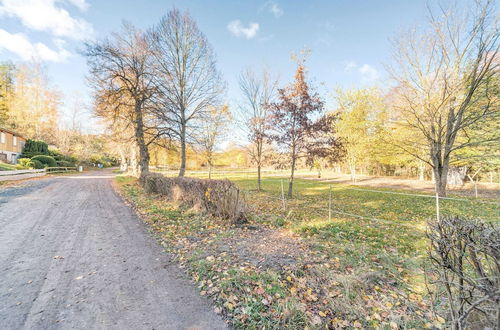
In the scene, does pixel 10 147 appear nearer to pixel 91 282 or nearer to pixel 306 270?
pixel 91 282

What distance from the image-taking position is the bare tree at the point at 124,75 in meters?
13.4

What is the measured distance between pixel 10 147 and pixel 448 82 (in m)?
46.0

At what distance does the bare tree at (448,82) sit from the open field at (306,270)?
7773 mm

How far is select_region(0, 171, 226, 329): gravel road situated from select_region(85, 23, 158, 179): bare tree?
355 inches

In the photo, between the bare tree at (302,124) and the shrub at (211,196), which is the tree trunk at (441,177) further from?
the shrub at (211,196)

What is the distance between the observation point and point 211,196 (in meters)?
7.08

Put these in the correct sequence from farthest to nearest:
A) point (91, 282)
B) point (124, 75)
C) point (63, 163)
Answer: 1. point (63, 163)
2. point (124, 75)
3. point (91, 282)

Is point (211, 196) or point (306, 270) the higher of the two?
point (211, 196)

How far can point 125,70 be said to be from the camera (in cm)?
1473

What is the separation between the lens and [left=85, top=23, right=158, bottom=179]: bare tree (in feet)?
44.0

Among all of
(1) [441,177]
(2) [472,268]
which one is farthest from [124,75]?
(1) [441,177]

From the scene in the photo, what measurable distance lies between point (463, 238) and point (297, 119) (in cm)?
972

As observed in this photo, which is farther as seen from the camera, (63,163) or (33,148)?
(63,163)

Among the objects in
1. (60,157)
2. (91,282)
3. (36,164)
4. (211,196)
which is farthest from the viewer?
(60,157)
